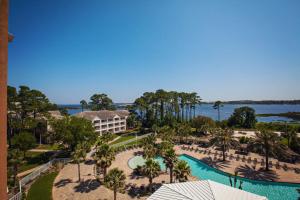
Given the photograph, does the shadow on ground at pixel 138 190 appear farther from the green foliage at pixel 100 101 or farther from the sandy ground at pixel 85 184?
the green foliage at pixel 100 101

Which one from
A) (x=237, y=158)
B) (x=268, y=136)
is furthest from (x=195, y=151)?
(x=268, y=136)

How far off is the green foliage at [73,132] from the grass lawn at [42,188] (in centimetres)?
848

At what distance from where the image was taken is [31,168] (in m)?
31.9

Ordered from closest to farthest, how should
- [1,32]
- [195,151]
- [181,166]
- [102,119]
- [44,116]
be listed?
[1,32]
[181,166]
[195,151]
[44,116]
[102,119]

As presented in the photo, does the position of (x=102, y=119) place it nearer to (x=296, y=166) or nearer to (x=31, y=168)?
(x=31, y=168)

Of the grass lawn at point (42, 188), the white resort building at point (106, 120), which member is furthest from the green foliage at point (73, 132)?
the white resort building at point (106, 120)

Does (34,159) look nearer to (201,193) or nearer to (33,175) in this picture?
(33,175)

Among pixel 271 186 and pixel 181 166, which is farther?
pixel 271 186

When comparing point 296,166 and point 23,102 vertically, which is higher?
point 23,102

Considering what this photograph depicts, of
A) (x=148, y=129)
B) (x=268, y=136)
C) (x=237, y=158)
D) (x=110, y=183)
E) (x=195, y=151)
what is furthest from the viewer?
(x=148, y=129)

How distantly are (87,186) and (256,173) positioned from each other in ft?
94.3

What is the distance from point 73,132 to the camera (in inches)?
1443

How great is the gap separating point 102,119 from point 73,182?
115 ft

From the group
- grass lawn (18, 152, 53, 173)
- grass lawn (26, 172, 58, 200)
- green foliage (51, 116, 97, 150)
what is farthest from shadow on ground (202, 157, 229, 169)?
grass lawn (18, 152, 53, 173)
